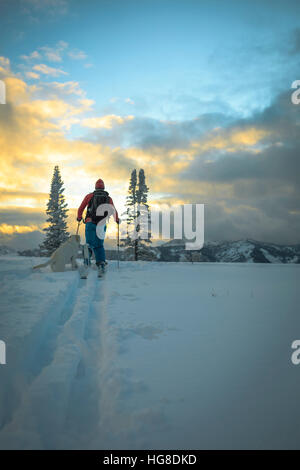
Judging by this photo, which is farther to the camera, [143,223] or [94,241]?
[143,223]

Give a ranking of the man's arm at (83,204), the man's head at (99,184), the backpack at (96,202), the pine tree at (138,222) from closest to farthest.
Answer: the backpack at (96,202)
the man's arm at (83,204)
the man's head at (99,184)
the pine tree at (138,222)

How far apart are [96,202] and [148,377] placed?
6.89 m

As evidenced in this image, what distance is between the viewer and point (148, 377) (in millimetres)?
2010

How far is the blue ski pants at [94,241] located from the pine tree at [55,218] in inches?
838

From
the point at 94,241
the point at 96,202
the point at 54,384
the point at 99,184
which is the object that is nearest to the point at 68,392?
the point at 54,384

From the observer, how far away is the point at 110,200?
842cm

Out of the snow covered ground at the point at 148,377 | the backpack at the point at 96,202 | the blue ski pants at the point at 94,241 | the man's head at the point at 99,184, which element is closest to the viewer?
the snow covered ground at the point at 148,377

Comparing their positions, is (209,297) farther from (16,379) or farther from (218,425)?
(16,379)

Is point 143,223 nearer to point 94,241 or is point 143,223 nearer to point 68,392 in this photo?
point 94,241

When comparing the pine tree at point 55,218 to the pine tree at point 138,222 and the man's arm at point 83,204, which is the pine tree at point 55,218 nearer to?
the pine tree at point 138,222

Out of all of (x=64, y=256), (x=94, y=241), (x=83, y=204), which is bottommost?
(x=64, y=256)

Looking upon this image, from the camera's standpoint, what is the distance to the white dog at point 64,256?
8148mm

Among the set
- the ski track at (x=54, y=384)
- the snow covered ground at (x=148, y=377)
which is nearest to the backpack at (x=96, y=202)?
the snow covered ground at (x=148, y=377)
